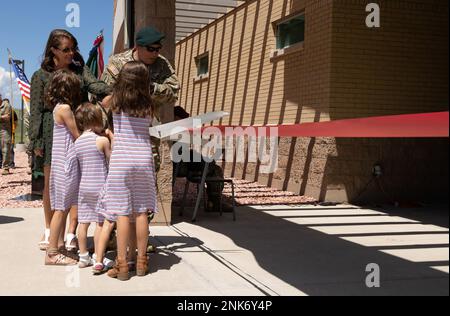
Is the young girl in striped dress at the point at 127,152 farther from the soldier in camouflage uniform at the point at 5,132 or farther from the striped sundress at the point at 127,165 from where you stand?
the soldier in camouflage uniform at the point at 5,132

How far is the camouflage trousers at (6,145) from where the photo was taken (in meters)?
12.5

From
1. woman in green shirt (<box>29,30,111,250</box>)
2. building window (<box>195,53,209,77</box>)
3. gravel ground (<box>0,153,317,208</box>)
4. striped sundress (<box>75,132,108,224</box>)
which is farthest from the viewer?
building window (<box>195,53,209,77</box>)

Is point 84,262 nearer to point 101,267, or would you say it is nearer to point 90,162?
point 101,267

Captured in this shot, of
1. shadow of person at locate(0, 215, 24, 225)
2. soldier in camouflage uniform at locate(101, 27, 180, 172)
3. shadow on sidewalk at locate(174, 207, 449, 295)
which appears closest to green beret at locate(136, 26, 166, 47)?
soldier in camouflage uniform at locate(101, 27, 180, 172)

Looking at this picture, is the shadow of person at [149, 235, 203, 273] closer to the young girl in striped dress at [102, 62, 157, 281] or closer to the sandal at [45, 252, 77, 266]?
the young girl in striped dress at [102, 62, 157, 281]

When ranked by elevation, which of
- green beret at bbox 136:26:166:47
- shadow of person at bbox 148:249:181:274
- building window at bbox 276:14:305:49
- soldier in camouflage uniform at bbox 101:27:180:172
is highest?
building window at bbox 276:14:305:49

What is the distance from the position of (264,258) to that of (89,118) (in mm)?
1850

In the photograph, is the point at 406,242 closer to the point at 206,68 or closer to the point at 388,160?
the point at 388,160

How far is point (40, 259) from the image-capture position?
4.28 m

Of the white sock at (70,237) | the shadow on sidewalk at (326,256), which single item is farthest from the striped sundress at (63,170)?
the shadow on sidewalk at (326,256)

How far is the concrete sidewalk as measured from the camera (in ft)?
11.2

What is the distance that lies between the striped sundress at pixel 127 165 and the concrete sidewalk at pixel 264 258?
55cm

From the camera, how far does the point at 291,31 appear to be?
32.8 ft

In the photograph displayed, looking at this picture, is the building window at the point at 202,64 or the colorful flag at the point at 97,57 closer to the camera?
the colorful flag at the point at 97,57
